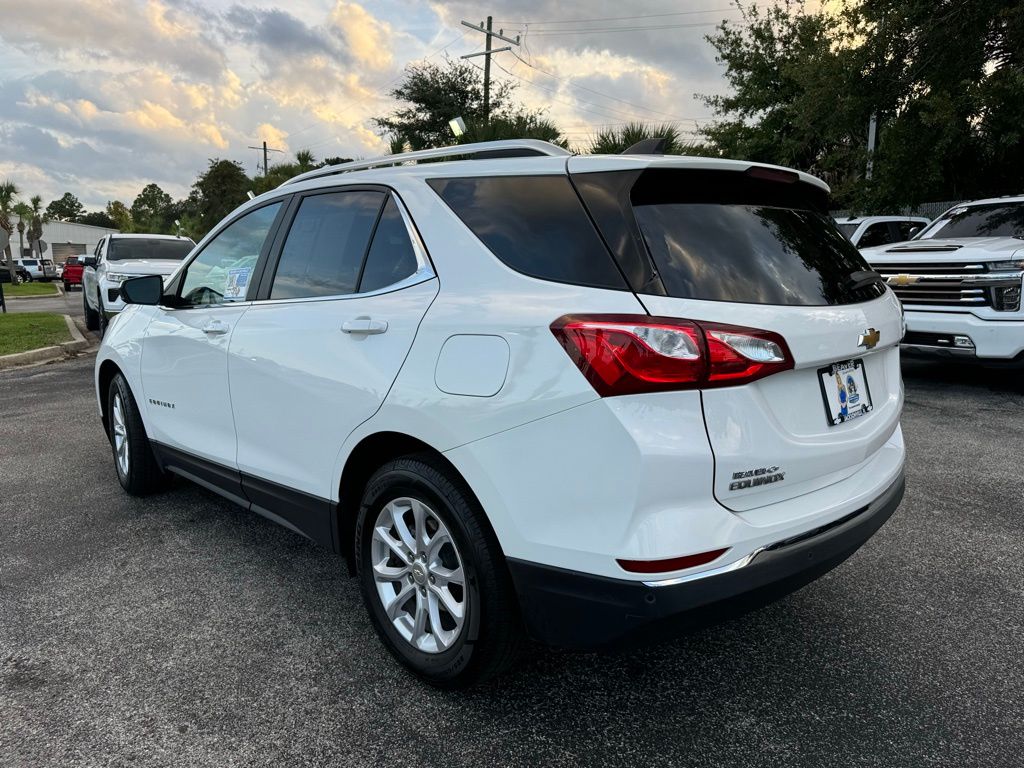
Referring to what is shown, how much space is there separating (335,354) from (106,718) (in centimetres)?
139

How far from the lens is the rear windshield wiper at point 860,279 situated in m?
2.53

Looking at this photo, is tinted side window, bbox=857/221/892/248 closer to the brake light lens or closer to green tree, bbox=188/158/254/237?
the brake light lens

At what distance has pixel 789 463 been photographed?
2.11 metres

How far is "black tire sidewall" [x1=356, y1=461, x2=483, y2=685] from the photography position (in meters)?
2.24

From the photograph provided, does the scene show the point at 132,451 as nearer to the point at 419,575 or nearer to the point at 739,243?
the point at 419,575

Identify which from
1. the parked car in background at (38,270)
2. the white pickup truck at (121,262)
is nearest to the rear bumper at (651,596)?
the white pickup truck at (121,262)

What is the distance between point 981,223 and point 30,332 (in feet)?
47.0

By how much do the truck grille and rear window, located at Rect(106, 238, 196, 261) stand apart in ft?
35.7

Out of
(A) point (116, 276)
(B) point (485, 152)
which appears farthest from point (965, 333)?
(A) point (116, 276)

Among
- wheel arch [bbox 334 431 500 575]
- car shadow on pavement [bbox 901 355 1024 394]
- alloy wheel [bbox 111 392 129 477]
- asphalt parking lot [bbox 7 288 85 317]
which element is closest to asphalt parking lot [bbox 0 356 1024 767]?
wheel arch [bbox 334 431 500 575]

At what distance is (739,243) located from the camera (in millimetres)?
2264

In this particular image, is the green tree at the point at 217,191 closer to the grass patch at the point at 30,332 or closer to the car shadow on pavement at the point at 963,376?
the grass patch at the point at 30,332

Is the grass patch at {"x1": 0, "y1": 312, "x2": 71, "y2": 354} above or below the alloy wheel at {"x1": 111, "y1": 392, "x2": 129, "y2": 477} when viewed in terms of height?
above

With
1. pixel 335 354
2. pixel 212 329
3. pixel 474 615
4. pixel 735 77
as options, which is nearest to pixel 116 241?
pixel 212 329
